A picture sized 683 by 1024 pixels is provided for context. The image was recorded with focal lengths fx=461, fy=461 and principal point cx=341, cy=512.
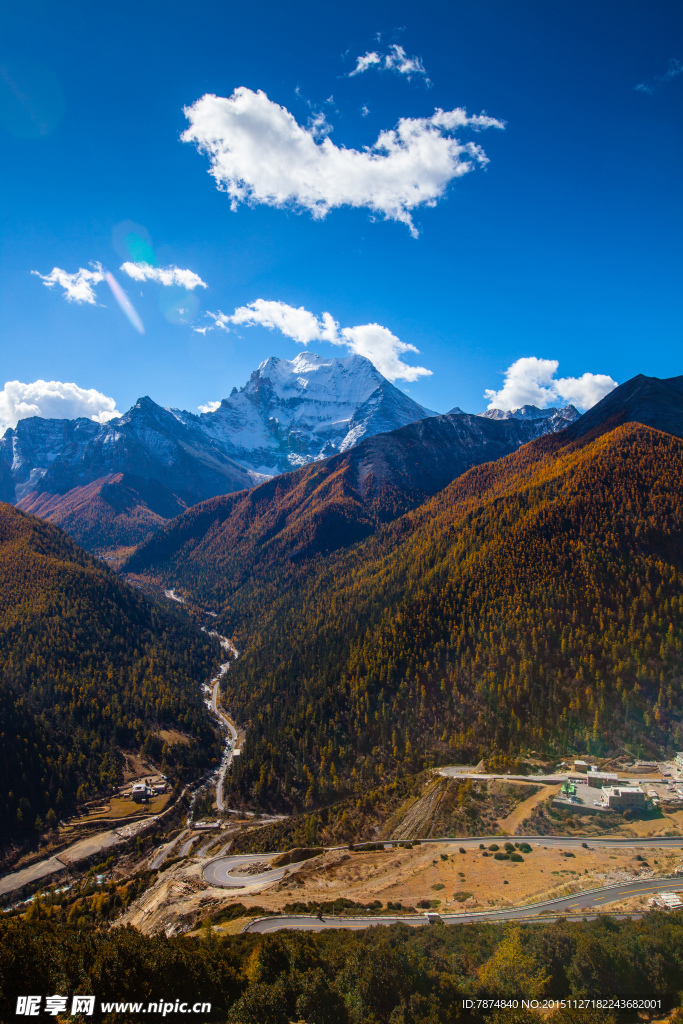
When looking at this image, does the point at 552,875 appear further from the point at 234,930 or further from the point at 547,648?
the point at 547,648

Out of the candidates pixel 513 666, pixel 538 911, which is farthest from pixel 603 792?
pixel 513 666

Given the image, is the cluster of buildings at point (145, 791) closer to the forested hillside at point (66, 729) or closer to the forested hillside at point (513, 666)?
the forested hillside at point (66, 729)

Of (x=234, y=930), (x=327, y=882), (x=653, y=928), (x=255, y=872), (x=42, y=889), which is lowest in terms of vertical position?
(x=42, y=889)

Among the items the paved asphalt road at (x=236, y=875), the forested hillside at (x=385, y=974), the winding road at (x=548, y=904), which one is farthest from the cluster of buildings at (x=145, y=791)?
the forested hillside at (x=385, y=974)

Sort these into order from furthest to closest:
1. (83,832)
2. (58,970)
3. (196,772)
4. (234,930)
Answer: (196,772) → (83,832) → (234,930) → (58,970)

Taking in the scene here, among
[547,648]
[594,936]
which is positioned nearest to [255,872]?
[594,936]

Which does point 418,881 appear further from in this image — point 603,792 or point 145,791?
point 145,791

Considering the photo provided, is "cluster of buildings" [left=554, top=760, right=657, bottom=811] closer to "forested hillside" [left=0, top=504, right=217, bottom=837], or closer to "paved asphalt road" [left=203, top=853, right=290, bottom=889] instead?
"paved asphalt road" [left=203, top=853, right=290, bottom=889]

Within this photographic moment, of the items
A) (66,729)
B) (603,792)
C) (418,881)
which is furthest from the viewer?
(66,729)
